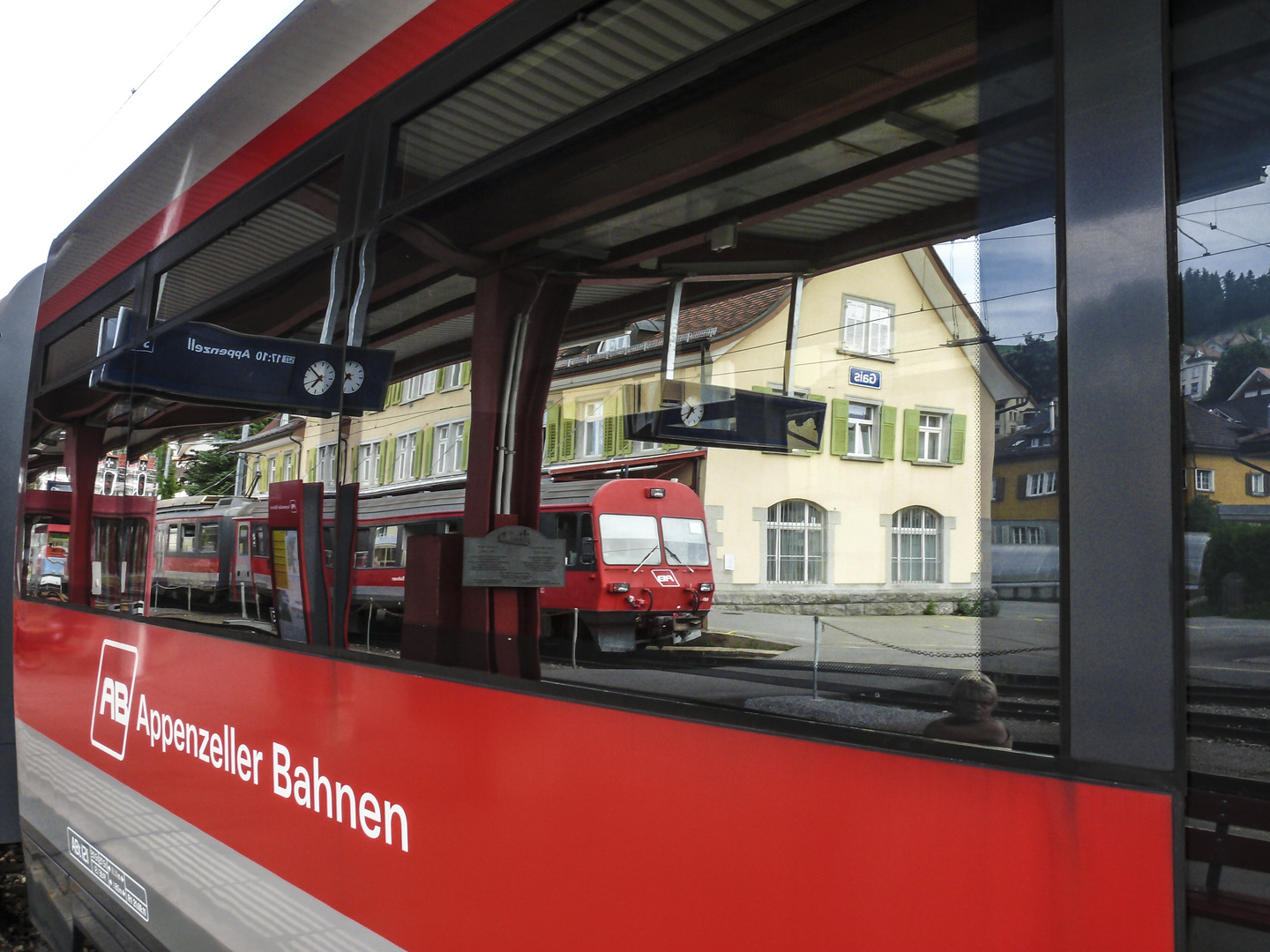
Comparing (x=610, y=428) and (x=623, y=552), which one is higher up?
(x=610, y=428)

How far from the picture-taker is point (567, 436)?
1932mm

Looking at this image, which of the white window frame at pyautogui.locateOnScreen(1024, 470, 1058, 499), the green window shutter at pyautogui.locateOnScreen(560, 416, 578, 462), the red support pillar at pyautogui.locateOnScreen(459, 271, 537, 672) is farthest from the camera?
the red support pillar at pyautogui.locateOnScreen(459, 271, 537, 672)

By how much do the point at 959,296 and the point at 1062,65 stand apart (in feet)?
0.98

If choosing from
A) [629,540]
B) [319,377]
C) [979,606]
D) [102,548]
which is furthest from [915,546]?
[102,548]

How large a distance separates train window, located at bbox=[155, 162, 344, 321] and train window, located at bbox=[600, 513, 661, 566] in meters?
1.30

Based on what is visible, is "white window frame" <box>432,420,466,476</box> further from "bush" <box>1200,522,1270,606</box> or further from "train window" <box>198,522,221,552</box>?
"bush" <box>1200,522,1270,606</box>

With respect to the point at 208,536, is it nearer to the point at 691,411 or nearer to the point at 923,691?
the point at 691,411

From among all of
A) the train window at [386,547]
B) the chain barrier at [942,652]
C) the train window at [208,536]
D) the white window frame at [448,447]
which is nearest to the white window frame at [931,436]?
the chain barrier at [942,652]

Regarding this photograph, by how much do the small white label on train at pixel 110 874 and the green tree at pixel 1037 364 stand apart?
3359mm

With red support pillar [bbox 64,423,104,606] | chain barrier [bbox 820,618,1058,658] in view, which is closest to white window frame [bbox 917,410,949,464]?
chain barrier [bbox 820,618,1058,658]

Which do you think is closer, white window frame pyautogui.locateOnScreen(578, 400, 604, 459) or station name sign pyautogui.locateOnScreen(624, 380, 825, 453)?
station name sign pyautogui.locateOnScreen(624, 380, 825, 453)

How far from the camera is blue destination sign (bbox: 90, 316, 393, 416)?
2520 mm

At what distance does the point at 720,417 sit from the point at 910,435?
0.35 meters

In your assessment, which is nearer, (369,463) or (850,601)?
(850,601)
